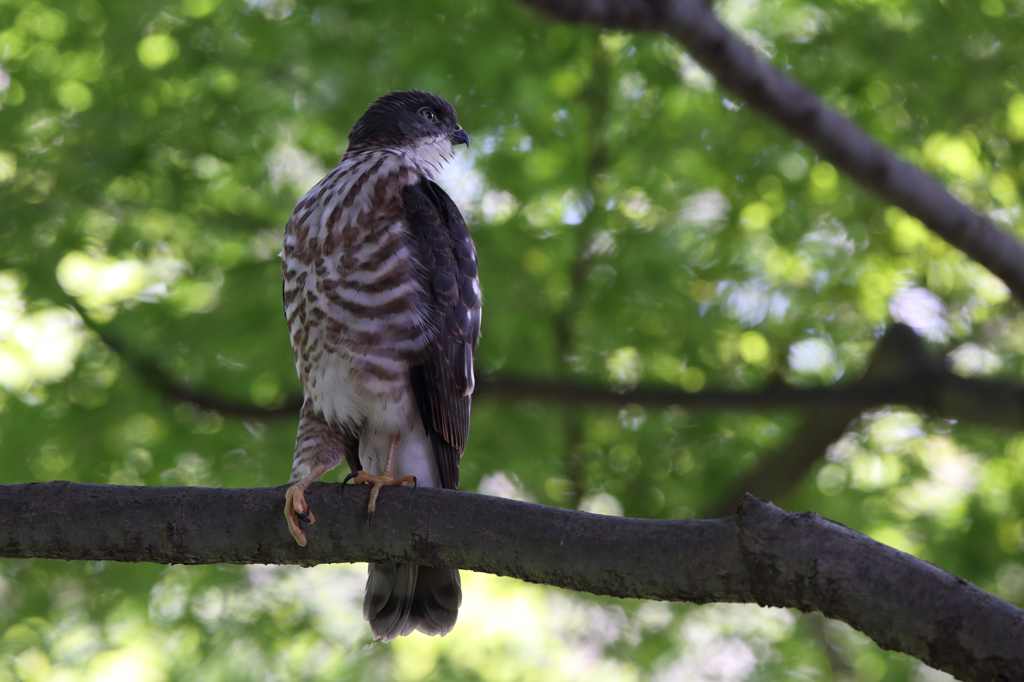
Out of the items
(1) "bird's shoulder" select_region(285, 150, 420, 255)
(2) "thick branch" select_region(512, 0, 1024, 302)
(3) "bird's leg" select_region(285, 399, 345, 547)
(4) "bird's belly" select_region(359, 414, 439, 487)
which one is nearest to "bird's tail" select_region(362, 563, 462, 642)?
(4) "bird's belly" select_region(359, 414, 439, 487)

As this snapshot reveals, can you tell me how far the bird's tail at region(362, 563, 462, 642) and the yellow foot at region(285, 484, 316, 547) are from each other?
1.04 metres

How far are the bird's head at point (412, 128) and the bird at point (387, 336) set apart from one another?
19.6 inches

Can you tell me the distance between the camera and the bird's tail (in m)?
3.68

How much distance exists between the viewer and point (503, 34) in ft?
17.9

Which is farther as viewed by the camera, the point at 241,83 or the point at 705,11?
the point at 241,83

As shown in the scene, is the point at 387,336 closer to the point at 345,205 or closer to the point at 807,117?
the point at 345,205

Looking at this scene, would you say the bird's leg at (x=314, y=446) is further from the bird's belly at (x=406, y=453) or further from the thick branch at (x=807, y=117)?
the thick branch at (x=807, y=117)

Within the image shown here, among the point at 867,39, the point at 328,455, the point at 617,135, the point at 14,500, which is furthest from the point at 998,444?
the point at 14,500

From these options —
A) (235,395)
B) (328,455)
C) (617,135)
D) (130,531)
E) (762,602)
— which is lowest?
(762,602)

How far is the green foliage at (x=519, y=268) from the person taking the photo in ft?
17.8

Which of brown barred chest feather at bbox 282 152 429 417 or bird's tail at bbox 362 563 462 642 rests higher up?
brown barred chest feather at bbox 282 152 429 417

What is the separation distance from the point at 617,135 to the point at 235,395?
10.5 ft

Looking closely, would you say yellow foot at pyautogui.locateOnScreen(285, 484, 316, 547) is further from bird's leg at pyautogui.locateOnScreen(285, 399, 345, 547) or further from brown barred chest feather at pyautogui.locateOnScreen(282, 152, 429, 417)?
brown barred chest feather at pyautogui.locateOnScreen(282, 152, 429, 417)

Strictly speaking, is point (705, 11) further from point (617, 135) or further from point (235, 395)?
point (235, 395)
